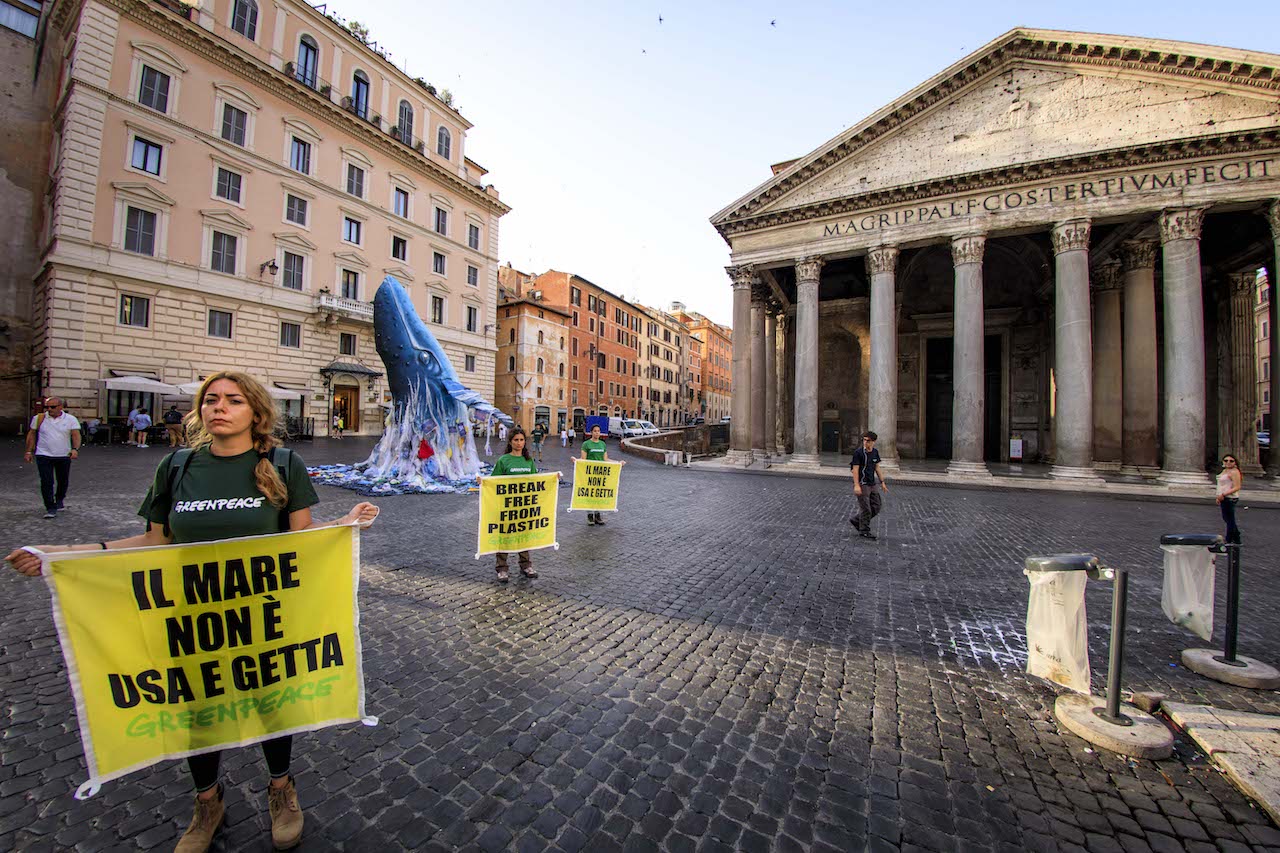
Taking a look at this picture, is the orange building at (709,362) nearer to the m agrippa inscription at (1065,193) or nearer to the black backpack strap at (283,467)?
the m agrippa inscription at (1065,193)

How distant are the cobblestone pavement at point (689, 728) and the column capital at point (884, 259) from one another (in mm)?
14931

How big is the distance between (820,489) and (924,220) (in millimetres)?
10925

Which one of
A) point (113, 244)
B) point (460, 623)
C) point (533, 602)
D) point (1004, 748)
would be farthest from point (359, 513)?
point (113, 244)

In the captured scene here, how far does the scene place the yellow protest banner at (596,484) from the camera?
8320 millimetres

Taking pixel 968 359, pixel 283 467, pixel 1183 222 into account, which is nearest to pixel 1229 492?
pixel 968 359

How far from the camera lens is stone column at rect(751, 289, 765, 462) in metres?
22.6

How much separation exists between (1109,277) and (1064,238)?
219 inches

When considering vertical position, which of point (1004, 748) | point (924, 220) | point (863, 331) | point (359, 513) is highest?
point (924, 220)

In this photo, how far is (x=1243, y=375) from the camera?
19.6 meters

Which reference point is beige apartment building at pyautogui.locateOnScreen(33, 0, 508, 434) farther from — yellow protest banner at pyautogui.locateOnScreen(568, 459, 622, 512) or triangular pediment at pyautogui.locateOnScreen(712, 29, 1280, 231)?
yellow protest banner at pyautogui.locateOnScreen(568, 459, 622, 512)

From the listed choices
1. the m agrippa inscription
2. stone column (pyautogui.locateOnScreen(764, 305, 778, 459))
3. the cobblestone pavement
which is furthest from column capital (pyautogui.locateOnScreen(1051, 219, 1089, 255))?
the cobblestone pavement

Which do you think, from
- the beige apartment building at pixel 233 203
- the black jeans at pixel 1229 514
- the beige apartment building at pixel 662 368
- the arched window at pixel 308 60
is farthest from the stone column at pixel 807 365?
the beige apartment building at pixel 662 368

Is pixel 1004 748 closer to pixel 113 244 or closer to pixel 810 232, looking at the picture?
pixel 810 232

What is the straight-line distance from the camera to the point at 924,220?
17906 mm
